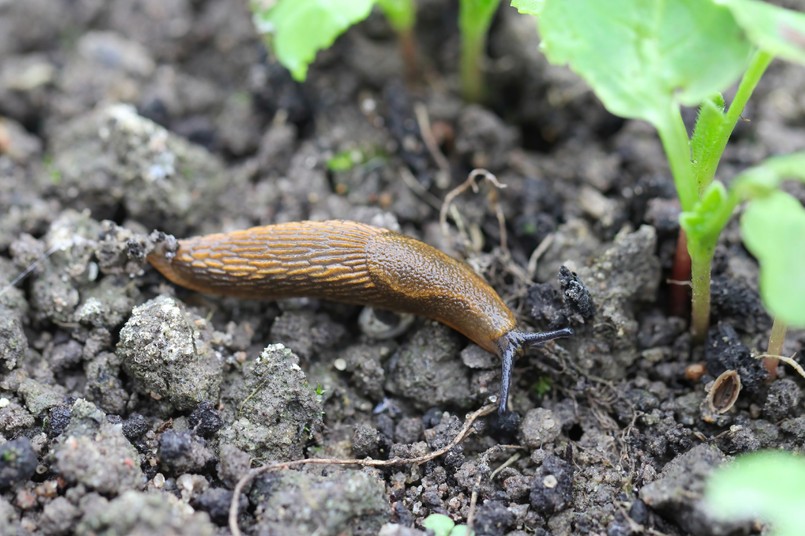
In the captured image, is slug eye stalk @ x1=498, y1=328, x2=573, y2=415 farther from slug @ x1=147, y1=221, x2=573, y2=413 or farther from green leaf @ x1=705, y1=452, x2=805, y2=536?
green leaf @ x1=705, y1=452, x2=805, y2=536

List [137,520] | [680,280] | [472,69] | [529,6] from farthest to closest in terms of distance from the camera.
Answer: [472,69]
[680,280]
[529,6]
[137,520]

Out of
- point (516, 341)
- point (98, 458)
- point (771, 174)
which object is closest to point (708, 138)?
point (771, 174)

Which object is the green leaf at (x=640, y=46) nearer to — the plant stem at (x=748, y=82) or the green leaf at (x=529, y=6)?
the plant stem at (x=748, y=82)

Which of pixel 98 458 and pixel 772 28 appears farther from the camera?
pixel 98 458

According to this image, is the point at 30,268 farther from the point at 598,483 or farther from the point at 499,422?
the point at 598,483

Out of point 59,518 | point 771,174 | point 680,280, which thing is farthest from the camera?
point 680,280

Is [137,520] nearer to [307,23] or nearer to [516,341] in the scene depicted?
[516,341]

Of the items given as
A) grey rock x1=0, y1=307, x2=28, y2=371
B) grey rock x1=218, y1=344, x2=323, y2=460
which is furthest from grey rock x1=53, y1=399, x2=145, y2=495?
grey rock x1=0, y1=307, x2=28, y2=371

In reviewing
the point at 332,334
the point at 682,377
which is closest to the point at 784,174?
the point at 682,377
